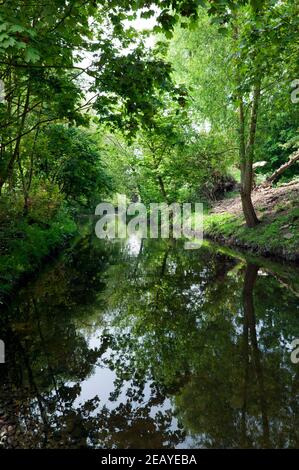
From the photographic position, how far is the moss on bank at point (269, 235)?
12530 millimetres

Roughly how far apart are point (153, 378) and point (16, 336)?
325 centimetres

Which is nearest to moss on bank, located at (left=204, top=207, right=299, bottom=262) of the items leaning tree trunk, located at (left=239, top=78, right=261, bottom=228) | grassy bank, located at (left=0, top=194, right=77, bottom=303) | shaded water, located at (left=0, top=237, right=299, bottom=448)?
leaning tree trunk, located at (left=239, top=78, right=261, bottom=228)

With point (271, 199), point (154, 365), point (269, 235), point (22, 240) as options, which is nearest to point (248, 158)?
point (271, 199)

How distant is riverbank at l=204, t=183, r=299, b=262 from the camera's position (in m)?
12.9

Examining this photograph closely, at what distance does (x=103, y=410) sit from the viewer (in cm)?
453

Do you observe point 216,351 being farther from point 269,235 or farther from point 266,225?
point 266,225

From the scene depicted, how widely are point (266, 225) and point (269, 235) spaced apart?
126 cm

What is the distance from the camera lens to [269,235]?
46.3 ft

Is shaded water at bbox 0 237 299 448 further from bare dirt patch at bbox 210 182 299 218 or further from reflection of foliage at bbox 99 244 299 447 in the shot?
bare dirt patch at bbox 210 182 299 218

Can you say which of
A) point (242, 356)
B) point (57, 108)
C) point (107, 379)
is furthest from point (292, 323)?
point (57, 108)

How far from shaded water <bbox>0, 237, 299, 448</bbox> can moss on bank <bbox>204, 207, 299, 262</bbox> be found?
2016 millimetres

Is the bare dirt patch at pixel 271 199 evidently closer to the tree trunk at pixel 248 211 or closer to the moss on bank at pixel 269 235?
the tree trunk at pixel 248 211
